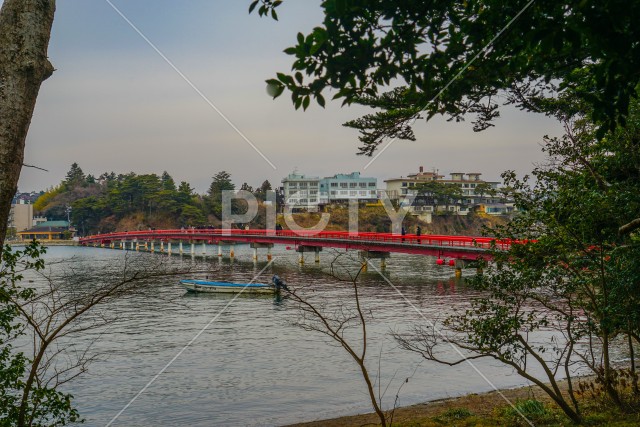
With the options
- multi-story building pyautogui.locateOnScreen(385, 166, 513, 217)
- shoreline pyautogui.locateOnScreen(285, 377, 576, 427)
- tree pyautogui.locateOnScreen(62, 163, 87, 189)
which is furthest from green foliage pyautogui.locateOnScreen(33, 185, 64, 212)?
shoreline pyautogui.locateOnScreen(285, 377, 576, 427)

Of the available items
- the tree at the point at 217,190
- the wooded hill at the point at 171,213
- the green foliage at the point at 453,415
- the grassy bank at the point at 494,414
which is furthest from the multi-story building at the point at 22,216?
the green foliage at the point at 453,415

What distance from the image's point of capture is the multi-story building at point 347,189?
5285 inches

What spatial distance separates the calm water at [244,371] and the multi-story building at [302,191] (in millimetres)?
101464

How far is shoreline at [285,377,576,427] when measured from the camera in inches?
603

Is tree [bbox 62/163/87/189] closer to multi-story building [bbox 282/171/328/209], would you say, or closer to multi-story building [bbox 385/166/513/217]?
multi-story building [bbox 282/171/328/209]

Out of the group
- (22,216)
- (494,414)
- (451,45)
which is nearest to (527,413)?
(494,414)

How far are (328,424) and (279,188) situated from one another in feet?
438

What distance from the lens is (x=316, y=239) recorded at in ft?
214

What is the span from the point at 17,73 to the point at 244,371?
17692 millimetres

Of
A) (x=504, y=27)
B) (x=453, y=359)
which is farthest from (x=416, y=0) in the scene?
(x=453, y=359)

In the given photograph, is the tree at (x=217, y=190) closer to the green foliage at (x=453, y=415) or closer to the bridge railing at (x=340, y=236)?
the bridge railing at (x=340, y=236)

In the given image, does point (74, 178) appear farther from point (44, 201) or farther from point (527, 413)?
point (527, 413)

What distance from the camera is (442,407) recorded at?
1633 centimetres

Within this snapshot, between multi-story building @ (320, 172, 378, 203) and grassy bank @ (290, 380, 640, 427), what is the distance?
116 metres
